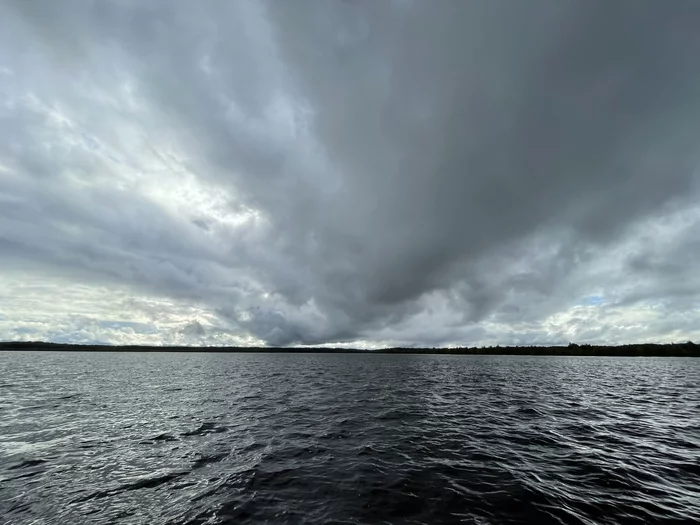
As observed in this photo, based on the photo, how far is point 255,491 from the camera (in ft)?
43.5

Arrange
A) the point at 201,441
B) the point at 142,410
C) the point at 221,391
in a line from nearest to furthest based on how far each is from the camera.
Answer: the point at 201,441 < the point at 142,410 < the point at 221,391

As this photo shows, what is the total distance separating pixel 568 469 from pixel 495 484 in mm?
4723

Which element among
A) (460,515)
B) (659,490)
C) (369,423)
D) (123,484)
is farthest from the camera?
(369,423)

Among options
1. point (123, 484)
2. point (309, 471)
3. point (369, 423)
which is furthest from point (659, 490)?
point (123, 484)

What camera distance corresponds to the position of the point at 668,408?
101ft

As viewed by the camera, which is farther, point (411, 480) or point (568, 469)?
point (568, 469)

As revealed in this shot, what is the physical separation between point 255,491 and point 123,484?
20.6 feet

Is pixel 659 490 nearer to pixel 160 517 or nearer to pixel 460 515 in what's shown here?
pixel 460 515

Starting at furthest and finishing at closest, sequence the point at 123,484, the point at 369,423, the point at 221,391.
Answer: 1. the point at 221,391
2. the point at 369,423
3. the point at 123,484

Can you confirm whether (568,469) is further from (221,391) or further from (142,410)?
(221,391)

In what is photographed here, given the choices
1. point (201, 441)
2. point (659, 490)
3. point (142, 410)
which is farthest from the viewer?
point (142, 410)

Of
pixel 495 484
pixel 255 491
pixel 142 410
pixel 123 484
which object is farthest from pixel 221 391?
pixel 495 484

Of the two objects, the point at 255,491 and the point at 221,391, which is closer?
the point at 255,491

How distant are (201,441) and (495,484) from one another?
17649 mm
